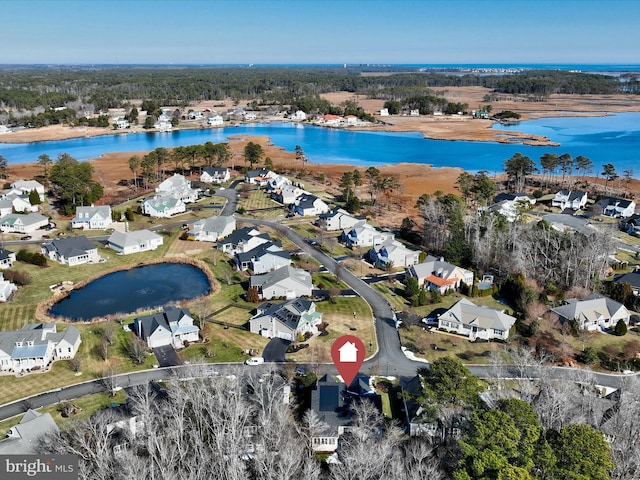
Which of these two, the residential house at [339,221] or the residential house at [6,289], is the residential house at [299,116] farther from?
the residential house at [6,289]

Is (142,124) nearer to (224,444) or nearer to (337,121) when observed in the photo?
(337,121)

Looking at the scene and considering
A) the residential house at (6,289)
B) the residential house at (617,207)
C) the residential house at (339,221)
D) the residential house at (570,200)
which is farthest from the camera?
the residential house at (570,200)

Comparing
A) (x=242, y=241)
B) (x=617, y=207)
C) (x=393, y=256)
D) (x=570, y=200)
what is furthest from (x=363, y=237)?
(x=617, y=207)

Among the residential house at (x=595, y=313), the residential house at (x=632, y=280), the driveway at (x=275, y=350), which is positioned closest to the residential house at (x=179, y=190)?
the driveway at (x=275, y=350)

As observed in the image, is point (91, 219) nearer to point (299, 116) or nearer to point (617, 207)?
point (617, 207)

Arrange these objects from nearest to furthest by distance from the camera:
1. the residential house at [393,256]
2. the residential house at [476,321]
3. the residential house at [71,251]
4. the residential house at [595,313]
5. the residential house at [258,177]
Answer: the residential house at [476,321]
the residential house at [595,313]
the residential house at [393,256]
the residential house at [71,251]
the residential house at [258,177]

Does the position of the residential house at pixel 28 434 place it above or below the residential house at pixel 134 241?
below

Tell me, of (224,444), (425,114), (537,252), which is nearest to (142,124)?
(425,114)
